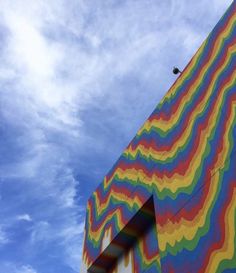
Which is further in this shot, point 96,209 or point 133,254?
point 96,209

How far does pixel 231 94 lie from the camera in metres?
5.84

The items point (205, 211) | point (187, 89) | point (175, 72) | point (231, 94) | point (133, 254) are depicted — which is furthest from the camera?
point (175, 72)

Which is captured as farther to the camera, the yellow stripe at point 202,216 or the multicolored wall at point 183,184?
the yellow stripe at point 202,216

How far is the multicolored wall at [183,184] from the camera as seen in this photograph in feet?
17.3

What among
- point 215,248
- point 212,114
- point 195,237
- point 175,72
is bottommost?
point 215,248

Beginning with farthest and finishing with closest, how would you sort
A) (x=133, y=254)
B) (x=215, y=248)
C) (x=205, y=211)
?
(x=133, y=254) → (x=205, y=211) → (x=215, y=248)

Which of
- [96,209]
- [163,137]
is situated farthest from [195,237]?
[96,209]

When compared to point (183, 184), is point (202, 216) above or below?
below

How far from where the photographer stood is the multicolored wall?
17.3 feet

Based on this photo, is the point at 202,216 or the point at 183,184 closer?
the point at 202,216

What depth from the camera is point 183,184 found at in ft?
20.5

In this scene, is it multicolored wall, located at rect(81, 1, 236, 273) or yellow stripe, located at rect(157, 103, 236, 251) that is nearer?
multicolored wall, located at rect(81, 1, 236, 273)

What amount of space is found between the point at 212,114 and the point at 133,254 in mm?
3480

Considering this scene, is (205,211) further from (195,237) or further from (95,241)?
(95,241)
